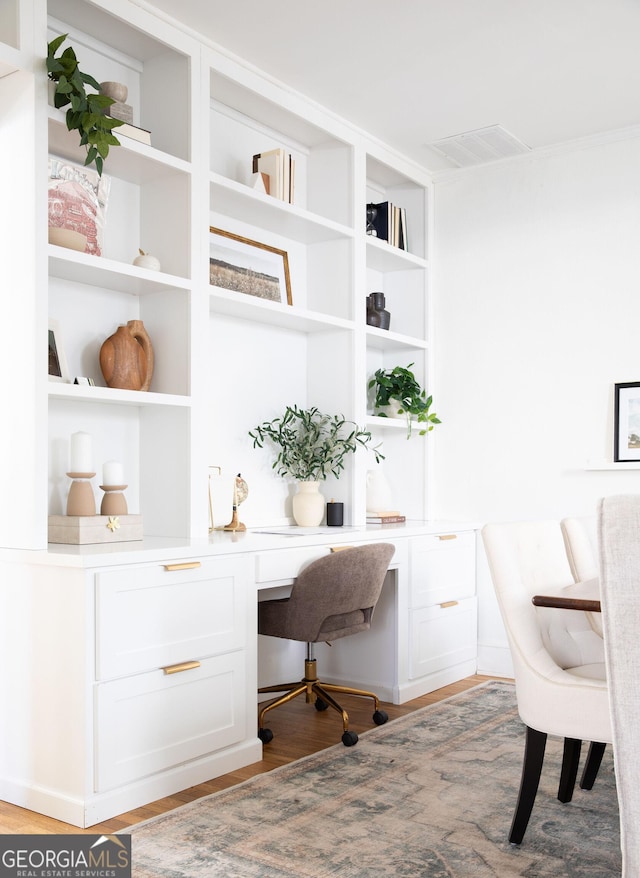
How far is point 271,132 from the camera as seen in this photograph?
163 inches

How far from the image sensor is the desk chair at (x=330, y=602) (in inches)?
130

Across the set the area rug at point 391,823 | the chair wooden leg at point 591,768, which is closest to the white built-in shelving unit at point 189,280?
the area rug at point 391,823

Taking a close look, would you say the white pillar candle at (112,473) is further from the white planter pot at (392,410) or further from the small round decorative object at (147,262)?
the white planter pot at (392,410)

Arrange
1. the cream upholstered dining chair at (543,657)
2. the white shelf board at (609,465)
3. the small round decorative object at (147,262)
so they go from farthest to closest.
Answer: the white shelf board at (609,465), the small round decorative object at (147,262), the cream upholstered dining chair at (543,657)

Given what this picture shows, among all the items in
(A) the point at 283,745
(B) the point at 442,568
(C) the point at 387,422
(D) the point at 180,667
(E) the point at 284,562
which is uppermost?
(C) the point at 387,422

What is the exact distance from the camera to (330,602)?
3.31 meters

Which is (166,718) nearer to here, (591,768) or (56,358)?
(56,358)

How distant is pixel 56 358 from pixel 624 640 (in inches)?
82.9

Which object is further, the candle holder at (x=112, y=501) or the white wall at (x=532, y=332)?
the white wall at (x=532, y=332)

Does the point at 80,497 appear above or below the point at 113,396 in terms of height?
below

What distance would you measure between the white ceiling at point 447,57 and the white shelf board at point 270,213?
0.55 meters

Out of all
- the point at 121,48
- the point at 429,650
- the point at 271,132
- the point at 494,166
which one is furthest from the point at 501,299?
the point at 121,48

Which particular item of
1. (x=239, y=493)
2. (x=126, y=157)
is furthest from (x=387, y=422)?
(x=126, y=157)

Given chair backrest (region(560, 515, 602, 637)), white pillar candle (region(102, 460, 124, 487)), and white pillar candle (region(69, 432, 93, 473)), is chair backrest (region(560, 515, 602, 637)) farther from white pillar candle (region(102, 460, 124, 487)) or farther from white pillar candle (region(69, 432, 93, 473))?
white pillar candle (region(69, 432, 93, 473))
